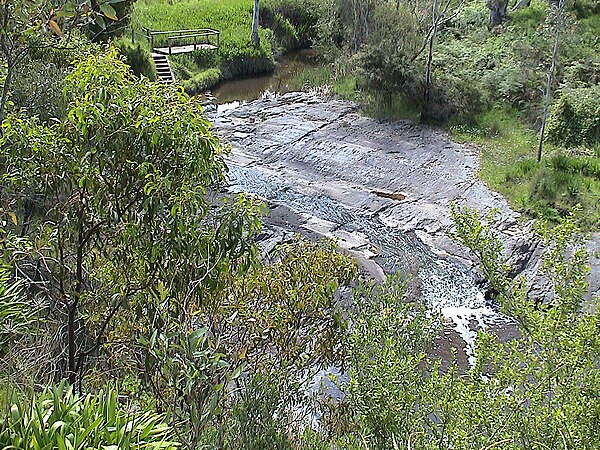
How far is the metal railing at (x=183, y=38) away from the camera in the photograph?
78.2 feet

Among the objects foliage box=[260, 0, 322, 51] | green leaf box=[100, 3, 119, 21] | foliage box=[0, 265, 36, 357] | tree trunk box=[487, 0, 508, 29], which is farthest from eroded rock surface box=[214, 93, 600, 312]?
foliage box=[260, 0, 322, 51]

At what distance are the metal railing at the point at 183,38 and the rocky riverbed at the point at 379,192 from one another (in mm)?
4734

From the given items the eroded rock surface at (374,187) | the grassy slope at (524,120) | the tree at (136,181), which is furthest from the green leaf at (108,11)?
the grassy slope at (524,120)

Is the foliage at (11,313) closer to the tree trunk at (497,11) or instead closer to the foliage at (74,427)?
the foliage at (74,427)

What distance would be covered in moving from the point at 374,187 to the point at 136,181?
11291 millimetres

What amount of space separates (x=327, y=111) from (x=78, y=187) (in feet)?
51.5

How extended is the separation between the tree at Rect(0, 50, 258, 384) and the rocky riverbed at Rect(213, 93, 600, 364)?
6659 mm

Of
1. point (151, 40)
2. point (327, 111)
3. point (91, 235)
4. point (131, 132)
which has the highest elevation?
point (131, 132)

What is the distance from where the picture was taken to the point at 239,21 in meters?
26.9

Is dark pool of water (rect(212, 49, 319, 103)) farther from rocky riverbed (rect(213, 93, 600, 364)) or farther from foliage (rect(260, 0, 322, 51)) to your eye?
rocky riverbed (rect(213, 93, 600, 364))

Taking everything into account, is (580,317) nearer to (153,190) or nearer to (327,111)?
(153,190)

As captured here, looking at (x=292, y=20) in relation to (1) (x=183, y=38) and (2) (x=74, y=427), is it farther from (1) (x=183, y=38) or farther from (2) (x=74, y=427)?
(2) (x=74, y=427)

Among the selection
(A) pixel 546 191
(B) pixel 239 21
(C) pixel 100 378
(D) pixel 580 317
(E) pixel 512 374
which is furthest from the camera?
(B) pixel 239 21

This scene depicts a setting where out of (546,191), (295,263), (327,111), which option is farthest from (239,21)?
(295,263)
